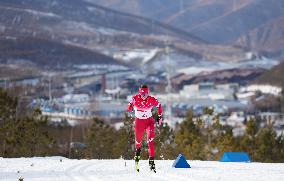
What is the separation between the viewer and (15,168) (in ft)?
62.6

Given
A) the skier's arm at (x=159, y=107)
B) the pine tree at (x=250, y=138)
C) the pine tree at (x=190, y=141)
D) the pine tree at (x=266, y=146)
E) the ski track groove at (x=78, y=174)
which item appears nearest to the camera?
the ski track groove at (x=78, y=174)

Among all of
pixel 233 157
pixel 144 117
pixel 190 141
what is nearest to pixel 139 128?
pixel 144 117

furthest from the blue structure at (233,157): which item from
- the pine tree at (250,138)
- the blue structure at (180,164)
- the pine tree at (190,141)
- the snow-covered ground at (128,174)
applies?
the pine tree at (250,138)

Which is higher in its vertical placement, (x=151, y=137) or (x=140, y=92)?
(x=140, y=92)

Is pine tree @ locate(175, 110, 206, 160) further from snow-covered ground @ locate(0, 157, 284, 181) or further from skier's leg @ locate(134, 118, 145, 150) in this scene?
skier's leg @ locate(134, 118, 145, 150)

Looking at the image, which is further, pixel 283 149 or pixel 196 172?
pixel 283 149

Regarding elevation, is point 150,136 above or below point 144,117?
below

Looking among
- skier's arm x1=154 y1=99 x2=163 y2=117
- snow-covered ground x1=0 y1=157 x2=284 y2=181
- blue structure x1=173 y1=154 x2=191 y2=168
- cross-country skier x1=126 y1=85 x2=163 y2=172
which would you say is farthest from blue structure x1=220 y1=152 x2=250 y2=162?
cross-country skier x1=126 y1=85 x2=163 y2=172

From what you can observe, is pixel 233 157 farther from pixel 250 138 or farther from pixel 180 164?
pixel 250 138

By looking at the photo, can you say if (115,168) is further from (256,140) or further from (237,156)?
(256,140)

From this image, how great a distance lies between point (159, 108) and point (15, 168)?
477 centimetres

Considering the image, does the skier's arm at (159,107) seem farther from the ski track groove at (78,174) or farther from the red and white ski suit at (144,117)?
the ski track groove at (78,174)

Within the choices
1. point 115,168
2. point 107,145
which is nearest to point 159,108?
point 115,168

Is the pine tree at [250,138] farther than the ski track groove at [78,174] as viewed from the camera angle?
Yes
